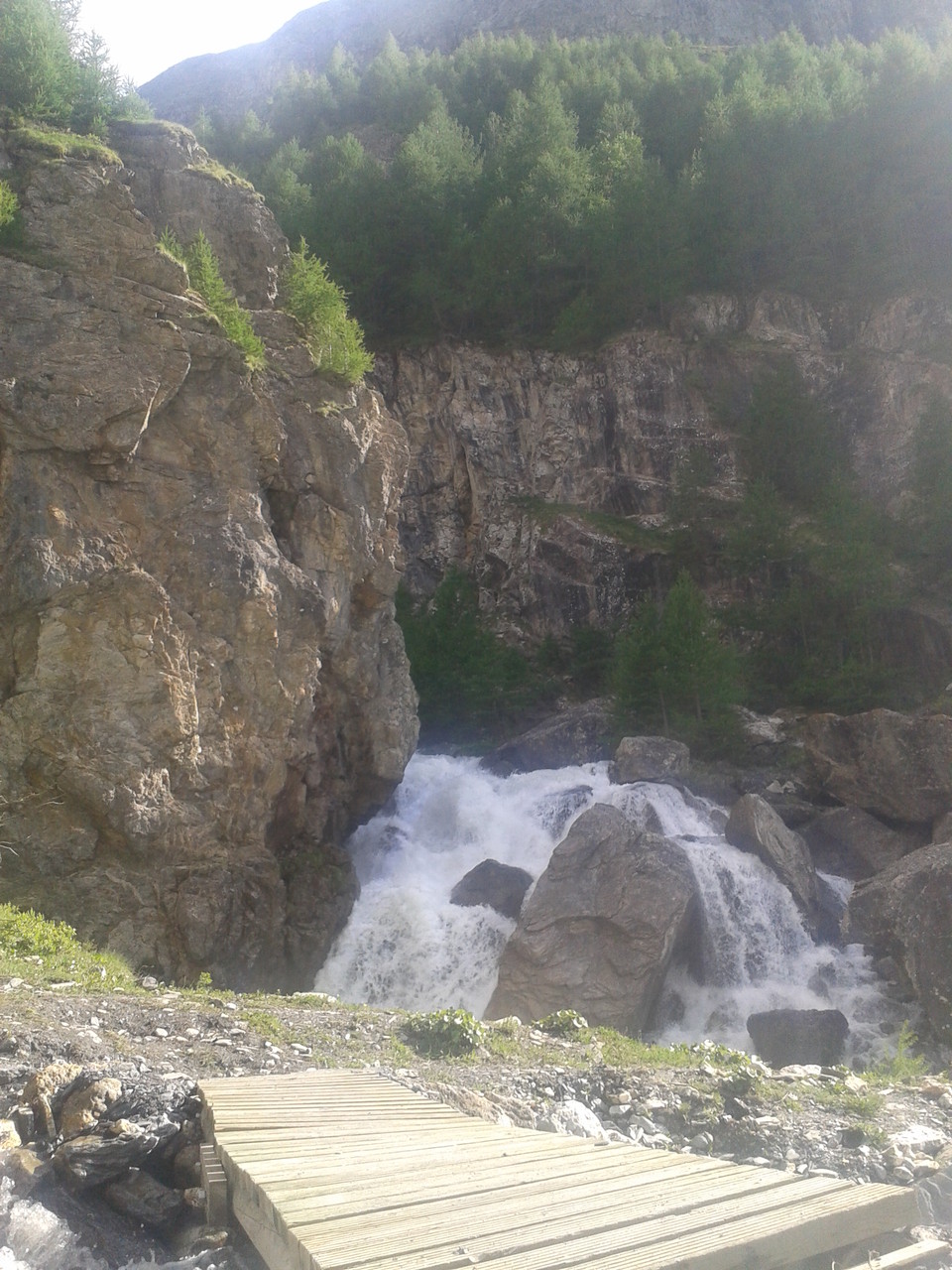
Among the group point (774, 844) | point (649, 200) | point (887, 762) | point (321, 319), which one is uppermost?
point (649, 200)

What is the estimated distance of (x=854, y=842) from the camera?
2145 cm

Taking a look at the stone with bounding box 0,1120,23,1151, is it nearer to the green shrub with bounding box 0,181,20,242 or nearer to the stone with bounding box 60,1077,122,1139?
the stone with bounding box 60,1077,122,1139

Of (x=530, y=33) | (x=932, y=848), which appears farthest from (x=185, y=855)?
(x=530, y=33)

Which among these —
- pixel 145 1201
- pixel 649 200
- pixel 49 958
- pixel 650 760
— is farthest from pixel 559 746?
pixel 649 200

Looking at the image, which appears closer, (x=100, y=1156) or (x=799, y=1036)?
(x=100, y=1156)

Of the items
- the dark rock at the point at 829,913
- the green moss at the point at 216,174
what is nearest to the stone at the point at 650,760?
the dark rock at the point at 829,913

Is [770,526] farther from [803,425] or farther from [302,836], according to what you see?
[302,836]

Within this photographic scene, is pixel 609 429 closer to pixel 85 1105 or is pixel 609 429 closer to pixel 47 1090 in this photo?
pixel 47 1090

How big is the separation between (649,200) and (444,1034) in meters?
39.3

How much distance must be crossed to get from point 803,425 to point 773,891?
2251 centimetres

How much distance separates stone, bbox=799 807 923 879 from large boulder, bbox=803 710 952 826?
0.58 metres

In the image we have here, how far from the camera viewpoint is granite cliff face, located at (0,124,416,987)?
1448cm

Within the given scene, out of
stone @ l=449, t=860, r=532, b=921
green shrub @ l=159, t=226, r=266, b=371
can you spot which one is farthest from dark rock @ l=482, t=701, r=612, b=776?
green shrub @ l=159, t=226, r=266, b=371

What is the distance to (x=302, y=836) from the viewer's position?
19609mm
